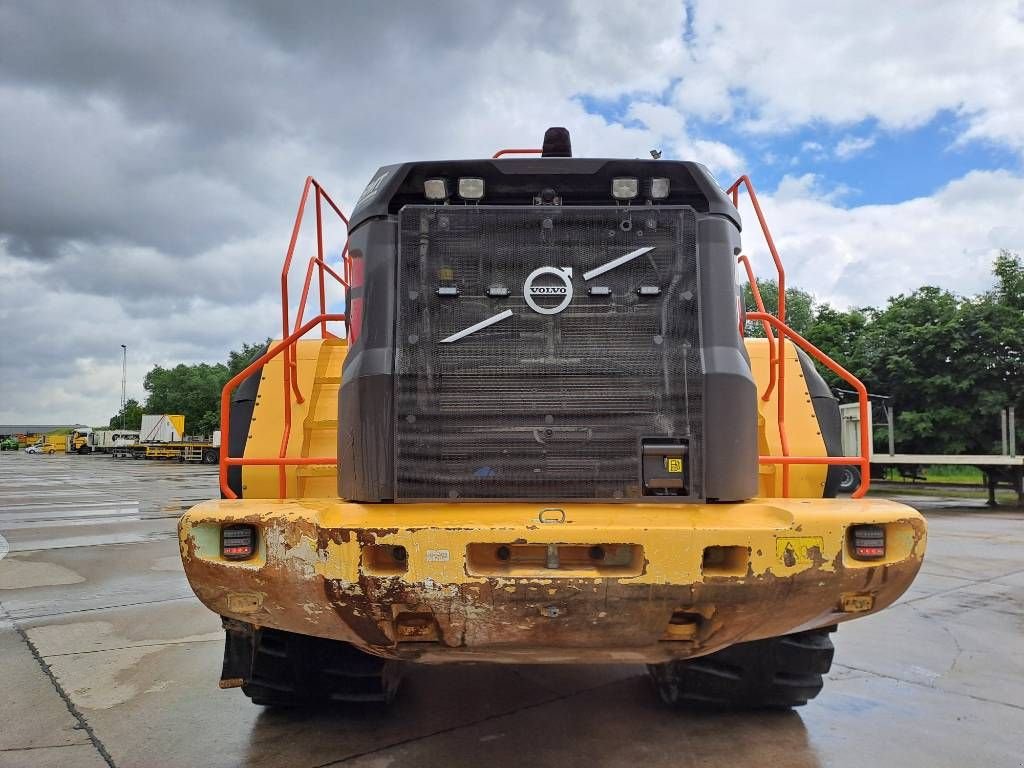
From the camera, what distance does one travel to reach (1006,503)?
18.6m

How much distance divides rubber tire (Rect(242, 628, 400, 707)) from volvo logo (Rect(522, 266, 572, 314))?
1.88m

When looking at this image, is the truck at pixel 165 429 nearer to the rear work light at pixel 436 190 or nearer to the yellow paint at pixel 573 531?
the rear work light at pixel 436 190

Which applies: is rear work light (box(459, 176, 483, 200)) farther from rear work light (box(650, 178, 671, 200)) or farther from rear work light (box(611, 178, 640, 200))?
rear work light (box(650, 178, 671, 200))

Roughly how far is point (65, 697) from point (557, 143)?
383 centimetres

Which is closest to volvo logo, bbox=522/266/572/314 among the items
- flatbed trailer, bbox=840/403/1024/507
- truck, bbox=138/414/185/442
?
flatbed trailer, bbox=840/403/1024/507

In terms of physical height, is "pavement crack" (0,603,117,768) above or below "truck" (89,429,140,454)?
below

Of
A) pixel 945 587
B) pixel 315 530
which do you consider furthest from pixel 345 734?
pixel 945 587

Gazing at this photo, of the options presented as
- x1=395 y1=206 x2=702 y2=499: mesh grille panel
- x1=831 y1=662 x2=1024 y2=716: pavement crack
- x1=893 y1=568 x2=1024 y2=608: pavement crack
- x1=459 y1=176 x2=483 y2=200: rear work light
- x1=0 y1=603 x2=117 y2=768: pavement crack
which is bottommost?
x1=893 y1=568 x2=1024 y2=608: pavement crack

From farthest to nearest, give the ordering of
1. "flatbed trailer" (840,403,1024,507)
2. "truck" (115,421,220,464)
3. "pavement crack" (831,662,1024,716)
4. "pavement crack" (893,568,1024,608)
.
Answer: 1. "truck" (115,421,220,464)
2. "flatbed trailer" (840,403,1024,507)
3. "pavement crack" (893,568,1024,608)
4. "pavement crack" (831,662,1024,716)

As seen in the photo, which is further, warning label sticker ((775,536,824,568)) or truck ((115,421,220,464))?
truck ((115,421,220,464))

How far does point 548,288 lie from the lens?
2908mm

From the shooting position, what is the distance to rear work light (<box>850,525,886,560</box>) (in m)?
2.69

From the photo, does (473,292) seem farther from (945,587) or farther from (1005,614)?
(945,587)

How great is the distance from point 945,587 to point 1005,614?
119 centimetres
